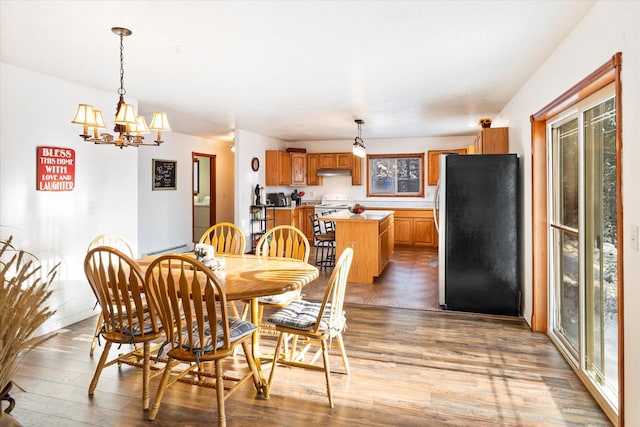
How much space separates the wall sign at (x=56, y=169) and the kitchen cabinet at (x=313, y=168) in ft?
18.3

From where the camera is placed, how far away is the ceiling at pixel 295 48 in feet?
7.89

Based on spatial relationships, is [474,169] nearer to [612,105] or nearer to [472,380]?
[612,105]

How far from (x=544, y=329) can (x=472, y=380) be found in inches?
52.0

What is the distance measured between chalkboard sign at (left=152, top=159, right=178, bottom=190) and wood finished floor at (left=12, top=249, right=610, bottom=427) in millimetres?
3776

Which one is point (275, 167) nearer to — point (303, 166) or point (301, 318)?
point (303, 166)

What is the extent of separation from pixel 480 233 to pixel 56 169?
4.10 metres

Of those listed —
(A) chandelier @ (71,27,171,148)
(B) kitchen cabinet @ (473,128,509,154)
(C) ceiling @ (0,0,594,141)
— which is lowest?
(A) chandelier @ (71,27,171,148)

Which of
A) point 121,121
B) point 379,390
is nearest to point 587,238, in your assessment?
point 379,390

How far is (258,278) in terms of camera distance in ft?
8.52

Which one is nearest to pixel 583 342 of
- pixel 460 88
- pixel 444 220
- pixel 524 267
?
pixel 524 267

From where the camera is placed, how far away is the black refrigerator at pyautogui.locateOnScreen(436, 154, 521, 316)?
13.4 ft

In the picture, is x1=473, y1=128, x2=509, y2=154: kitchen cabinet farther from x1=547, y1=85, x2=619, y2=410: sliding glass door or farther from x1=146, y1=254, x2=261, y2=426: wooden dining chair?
x1=146, y1=254, x2=261, y2=426: wooden dining chair

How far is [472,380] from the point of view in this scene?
8.98 feet

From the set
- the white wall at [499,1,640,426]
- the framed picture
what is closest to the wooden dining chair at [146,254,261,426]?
the white wall at [499,1,640,426]
